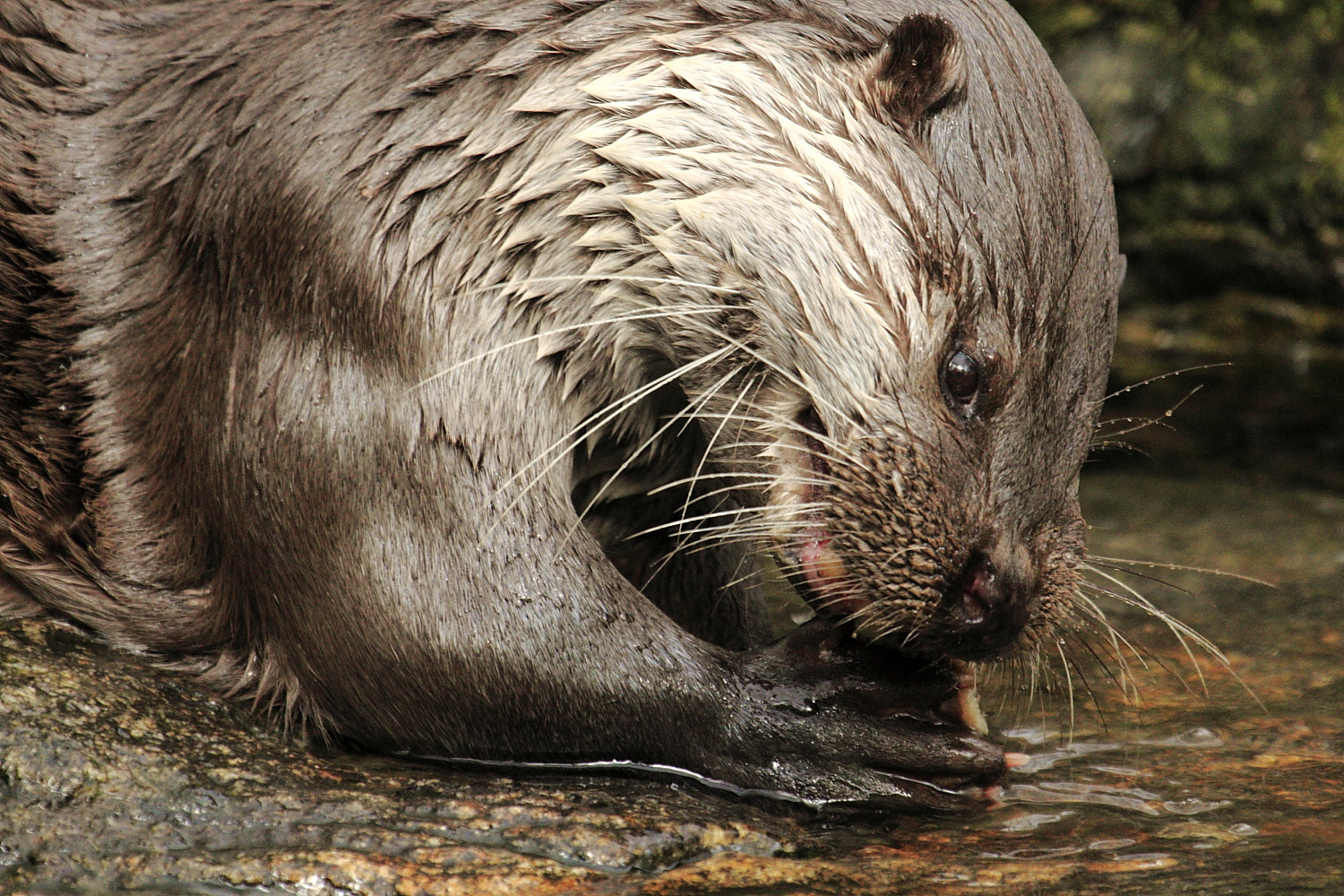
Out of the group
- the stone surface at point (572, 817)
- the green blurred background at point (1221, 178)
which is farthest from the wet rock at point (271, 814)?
the green blurred background at point (1221, 178)

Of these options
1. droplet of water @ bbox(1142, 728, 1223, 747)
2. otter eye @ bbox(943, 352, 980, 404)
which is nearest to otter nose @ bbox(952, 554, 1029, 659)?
otter eye @ bbox(943, 352, 980, 404)

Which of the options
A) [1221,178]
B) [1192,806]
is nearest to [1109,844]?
[1192,806]

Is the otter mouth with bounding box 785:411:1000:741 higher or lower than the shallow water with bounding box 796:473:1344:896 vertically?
higher

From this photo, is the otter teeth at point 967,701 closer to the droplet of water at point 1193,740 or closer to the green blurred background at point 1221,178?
the droplet of water at point 1193,740

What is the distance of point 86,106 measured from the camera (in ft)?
10.2

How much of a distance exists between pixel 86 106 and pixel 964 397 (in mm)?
1852

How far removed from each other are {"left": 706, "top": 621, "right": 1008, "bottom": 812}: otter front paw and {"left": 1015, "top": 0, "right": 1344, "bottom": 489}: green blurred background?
3210 mm

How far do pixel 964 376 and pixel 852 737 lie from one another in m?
0.66

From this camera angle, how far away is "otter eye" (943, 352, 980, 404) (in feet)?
8.63

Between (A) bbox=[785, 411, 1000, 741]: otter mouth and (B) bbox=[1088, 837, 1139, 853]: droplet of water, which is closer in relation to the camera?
(B) bbox=[1088, 837, 1139, 853]: droplet of water

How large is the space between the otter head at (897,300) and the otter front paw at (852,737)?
9 centimetres

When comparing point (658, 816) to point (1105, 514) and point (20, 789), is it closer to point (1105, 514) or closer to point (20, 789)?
point (20, 789)

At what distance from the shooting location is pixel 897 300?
8.72 feet

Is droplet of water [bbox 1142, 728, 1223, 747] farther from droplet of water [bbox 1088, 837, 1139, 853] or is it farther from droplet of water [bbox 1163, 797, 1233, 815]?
droplet of water [bbox 1088, 837, 1139, 853]
